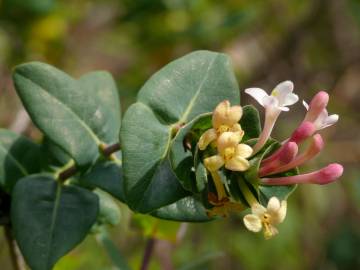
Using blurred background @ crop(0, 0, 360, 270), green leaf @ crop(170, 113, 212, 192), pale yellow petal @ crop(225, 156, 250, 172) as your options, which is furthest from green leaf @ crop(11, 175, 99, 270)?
blurred background @ crop(0, 0, 360, 270)

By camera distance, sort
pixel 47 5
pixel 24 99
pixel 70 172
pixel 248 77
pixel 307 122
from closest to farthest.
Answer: pixel 307 122, pixel 24 99, pixel 70 172, pixel 47 5, pixel 248 77

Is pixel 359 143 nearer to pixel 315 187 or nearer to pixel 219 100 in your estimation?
pixel 315 187

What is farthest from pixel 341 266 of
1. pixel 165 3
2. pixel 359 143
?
pixel 165 3

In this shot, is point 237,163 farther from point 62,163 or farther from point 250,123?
point 62,163

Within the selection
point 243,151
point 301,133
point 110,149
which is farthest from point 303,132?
point 110,149

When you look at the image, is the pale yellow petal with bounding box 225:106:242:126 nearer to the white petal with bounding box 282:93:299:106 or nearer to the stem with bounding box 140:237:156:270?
the white petal with bounding box 282:93:299:106
